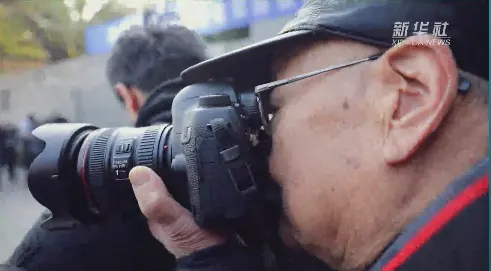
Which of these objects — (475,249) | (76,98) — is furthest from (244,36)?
(475,249)

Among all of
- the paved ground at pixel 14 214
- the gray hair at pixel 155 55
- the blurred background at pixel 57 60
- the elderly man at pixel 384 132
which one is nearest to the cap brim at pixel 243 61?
the elderly man at pixel 384 132

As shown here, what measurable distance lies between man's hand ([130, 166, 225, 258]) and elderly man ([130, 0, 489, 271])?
165mm

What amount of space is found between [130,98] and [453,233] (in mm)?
1256

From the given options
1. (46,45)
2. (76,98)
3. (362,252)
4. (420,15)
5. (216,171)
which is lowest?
(76,98)

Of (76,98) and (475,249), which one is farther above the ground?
(475,249)

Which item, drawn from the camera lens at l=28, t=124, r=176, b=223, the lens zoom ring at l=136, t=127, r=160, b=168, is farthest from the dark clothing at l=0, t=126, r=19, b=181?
the lens zoom ring at l=136, t=127, r=160, b=168

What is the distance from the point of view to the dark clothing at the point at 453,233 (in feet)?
2.28

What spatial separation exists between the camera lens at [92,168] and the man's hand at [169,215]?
62 mm

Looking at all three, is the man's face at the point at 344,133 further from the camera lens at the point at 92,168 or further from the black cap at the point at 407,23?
the camera lens at the point at 92,168

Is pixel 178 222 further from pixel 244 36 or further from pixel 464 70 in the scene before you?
pixel 244 36

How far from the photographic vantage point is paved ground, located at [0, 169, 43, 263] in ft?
11.4

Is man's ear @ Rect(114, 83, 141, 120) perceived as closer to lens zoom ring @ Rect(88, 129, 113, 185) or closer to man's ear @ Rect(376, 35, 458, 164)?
lens zoom ring @ Rect(88, 129, 113, 185)

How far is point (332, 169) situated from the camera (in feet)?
2.75

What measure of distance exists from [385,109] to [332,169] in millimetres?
112
